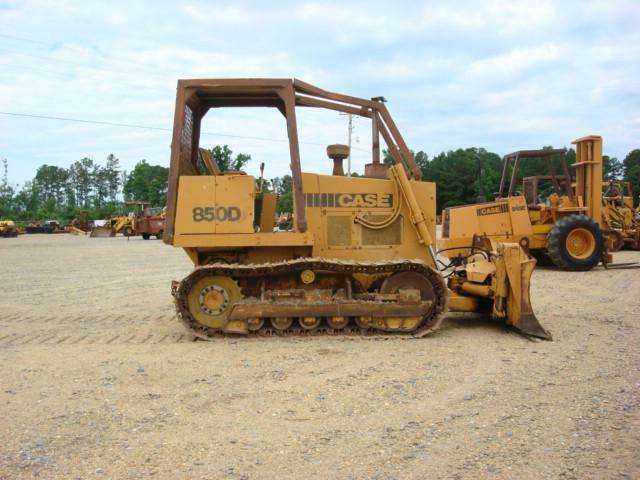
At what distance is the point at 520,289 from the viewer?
6.34 metres

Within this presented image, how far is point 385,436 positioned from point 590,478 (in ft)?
3.96

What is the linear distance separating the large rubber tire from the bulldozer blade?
7.05 meters

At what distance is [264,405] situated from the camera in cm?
415

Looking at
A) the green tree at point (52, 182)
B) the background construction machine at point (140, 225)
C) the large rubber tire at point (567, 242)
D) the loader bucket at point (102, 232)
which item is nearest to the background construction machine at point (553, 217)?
the large rubber tire at point (567, 242)

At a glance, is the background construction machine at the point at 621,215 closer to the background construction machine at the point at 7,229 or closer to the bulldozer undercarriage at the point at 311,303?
the bulldozer undercarriage at the point at 311,303

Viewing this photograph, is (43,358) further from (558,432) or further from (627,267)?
(627,267)

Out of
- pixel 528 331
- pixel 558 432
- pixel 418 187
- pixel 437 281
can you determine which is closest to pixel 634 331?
pixel 528 331

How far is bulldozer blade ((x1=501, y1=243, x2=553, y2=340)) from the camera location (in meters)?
6.30

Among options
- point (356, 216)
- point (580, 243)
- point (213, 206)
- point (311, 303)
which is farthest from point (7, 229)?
point (311, 303)

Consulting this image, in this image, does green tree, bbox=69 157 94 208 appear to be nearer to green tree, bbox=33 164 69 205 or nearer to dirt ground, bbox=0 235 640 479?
green tree, bbox=33 164 69 205

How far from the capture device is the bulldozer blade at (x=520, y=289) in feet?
20.7

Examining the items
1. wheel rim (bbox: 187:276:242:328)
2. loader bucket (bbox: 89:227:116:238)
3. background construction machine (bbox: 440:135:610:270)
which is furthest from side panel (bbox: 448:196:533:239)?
loader bucket (bbox: 89:227:116:238)

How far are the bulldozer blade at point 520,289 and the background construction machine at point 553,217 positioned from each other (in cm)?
567

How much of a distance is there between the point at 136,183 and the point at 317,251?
9204 centimetres
